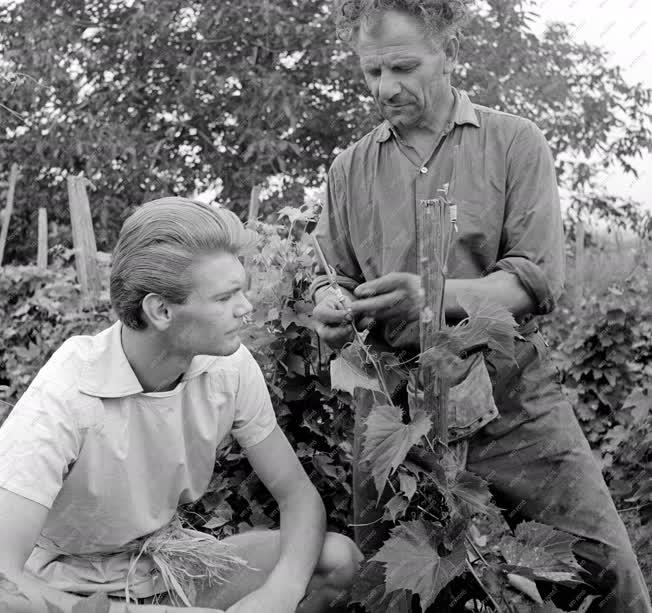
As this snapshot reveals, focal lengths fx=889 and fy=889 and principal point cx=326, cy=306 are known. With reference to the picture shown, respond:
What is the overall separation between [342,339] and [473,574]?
0.70 m

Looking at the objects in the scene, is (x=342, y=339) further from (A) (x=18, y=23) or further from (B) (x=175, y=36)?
(A) (x=18, y=23)

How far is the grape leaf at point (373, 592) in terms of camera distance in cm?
233

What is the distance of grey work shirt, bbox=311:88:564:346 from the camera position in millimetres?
2334

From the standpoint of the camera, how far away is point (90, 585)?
234 cm

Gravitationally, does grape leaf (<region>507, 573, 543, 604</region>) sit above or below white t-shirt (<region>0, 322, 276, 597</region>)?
below

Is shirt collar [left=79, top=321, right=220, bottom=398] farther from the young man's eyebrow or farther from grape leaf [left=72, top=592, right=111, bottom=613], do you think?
grape leaf [left=72, top=592, right=111, bottom=613]

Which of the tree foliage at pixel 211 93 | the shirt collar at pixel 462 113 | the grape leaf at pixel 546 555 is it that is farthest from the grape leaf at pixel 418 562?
the tree foliage at pixel 211 93

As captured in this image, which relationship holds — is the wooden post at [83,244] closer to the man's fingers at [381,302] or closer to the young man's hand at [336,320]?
the young man's hand at [336,320]

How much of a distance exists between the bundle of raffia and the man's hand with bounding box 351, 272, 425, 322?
84 cm

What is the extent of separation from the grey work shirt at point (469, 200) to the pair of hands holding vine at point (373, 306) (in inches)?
6.9

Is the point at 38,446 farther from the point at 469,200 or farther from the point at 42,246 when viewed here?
the point at 42,246

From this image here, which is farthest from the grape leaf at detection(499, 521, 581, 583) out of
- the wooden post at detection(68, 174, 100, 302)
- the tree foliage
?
the tree foliage

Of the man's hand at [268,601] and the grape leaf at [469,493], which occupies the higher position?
the grape leaf at [469,493]

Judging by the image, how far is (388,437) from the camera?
208cm
